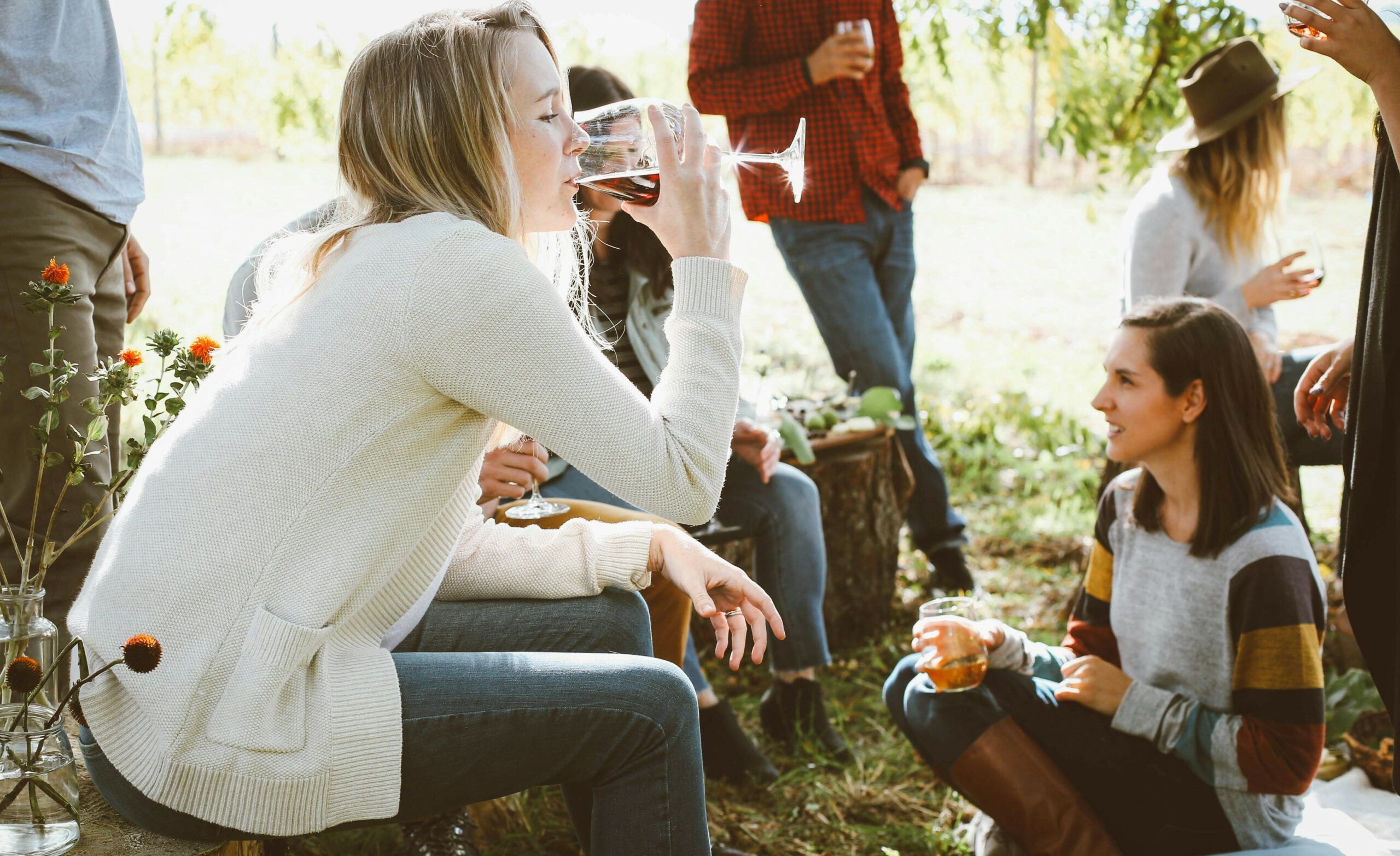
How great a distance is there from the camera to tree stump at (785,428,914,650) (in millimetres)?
3307

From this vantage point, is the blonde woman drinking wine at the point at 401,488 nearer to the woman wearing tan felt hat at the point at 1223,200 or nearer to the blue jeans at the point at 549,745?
the blue jeans at the point at 549,745

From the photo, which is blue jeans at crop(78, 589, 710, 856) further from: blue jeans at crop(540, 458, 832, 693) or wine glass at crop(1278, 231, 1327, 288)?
wine glass at crop(1278, 231, 1327, 288)

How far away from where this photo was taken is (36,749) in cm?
134

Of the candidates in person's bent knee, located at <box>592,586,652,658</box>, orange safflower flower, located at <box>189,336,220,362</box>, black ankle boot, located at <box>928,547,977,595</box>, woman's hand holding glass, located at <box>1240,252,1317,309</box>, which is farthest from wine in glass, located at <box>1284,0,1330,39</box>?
→ black ankle boot, located at <box>928,547,977,595</box>

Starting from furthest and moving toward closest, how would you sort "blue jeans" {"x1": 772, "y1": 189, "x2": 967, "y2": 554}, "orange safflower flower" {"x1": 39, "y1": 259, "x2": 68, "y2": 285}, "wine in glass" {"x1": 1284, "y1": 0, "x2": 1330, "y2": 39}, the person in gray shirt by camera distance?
"blue jeans" {"x1": 772, "y1": 189, "x2": 967, "y2": 554}
the person in gray shirt
"orange safflower flower" {"x1": 39, "y1": 259, "x2": 68, "y2": 285}
"wine in glass" {"x1": 1284, "y1": 0, "x2": 1330, "y2": 39}

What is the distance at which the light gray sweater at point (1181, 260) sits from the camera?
3.15 metres

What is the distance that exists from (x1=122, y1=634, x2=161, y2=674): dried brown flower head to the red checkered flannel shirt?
2621 mm

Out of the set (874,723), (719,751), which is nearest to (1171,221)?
(874,723)

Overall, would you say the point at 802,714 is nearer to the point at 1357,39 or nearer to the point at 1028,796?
the point at 1028,796

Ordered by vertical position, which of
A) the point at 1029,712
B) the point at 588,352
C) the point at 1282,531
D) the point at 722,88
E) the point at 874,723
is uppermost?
the point at 722,88

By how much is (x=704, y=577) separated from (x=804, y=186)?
215 cm

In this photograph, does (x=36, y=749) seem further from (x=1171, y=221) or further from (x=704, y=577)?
(x=1171, y=221)

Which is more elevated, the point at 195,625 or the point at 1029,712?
the point at 195,625

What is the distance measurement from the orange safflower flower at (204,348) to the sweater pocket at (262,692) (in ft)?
1.65
